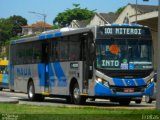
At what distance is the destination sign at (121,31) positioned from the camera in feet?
73.8

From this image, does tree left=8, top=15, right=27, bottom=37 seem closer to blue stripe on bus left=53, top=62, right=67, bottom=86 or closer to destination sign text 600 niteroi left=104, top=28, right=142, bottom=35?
blue stripe on bus left=53, top=62, right=67, bottom=86

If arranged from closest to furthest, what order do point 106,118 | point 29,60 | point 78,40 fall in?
point 106,118, point 78,40, point 29,60

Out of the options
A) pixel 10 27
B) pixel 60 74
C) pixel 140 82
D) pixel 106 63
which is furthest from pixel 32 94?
pixel 10 27

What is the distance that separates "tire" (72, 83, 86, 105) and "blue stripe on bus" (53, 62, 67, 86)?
96cm

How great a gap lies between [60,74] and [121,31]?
4090 mm

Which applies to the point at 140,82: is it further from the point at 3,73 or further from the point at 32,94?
the point at 3,73

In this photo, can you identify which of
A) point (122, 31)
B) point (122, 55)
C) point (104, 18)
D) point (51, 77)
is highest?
point (104, 18)

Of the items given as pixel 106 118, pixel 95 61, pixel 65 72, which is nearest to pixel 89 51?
pixel 95 61

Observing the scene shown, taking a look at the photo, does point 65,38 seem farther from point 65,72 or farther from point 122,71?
point 122,71

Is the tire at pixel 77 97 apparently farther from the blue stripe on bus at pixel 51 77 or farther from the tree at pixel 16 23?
the tree at pixel 16 23

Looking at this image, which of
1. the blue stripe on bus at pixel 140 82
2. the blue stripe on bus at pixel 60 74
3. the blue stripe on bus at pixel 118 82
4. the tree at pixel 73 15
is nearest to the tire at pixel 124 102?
the blue stripe on bus at pixel 140 82

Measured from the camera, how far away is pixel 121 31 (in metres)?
22.7

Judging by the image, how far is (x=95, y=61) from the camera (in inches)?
871

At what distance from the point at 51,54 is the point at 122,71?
5361 mm
